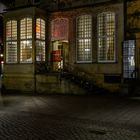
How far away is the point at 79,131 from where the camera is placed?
1048cm

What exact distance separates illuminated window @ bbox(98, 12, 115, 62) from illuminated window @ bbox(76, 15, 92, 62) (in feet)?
3.09

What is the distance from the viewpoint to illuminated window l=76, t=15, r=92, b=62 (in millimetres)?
25409

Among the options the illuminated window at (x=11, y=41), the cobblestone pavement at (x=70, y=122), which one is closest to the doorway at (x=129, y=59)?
the cobblestone pavement at (x=70, y=122)

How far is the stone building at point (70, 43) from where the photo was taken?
77.3 ft

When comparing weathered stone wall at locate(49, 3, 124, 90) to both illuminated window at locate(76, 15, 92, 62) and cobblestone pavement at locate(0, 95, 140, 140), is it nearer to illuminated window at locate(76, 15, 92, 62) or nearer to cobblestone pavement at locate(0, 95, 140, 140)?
illuminated window at locate(76, 15, 92, 62)

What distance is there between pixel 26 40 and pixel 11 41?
1924 mm

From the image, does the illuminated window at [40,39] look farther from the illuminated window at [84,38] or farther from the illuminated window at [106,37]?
the illuminated window at [106,37]

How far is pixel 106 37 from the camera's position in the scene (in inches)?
964

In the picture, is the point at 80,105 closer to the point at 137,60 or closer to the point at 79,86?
the point at 79,86

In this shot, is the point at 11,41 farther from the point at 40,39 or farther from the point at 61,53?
the point at 61,53

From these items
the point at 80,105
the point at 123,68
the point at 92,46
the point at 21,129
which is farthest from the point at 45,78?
the point at 21,129

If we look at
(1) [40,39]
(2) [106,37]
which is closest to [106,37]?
(2) [106,37]

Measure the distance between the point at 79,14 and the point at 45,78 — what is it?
617cm

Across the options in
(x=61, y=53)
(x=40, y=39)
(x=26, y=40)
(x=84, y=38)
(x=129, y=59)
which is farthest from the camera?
(x=61, y=53)
